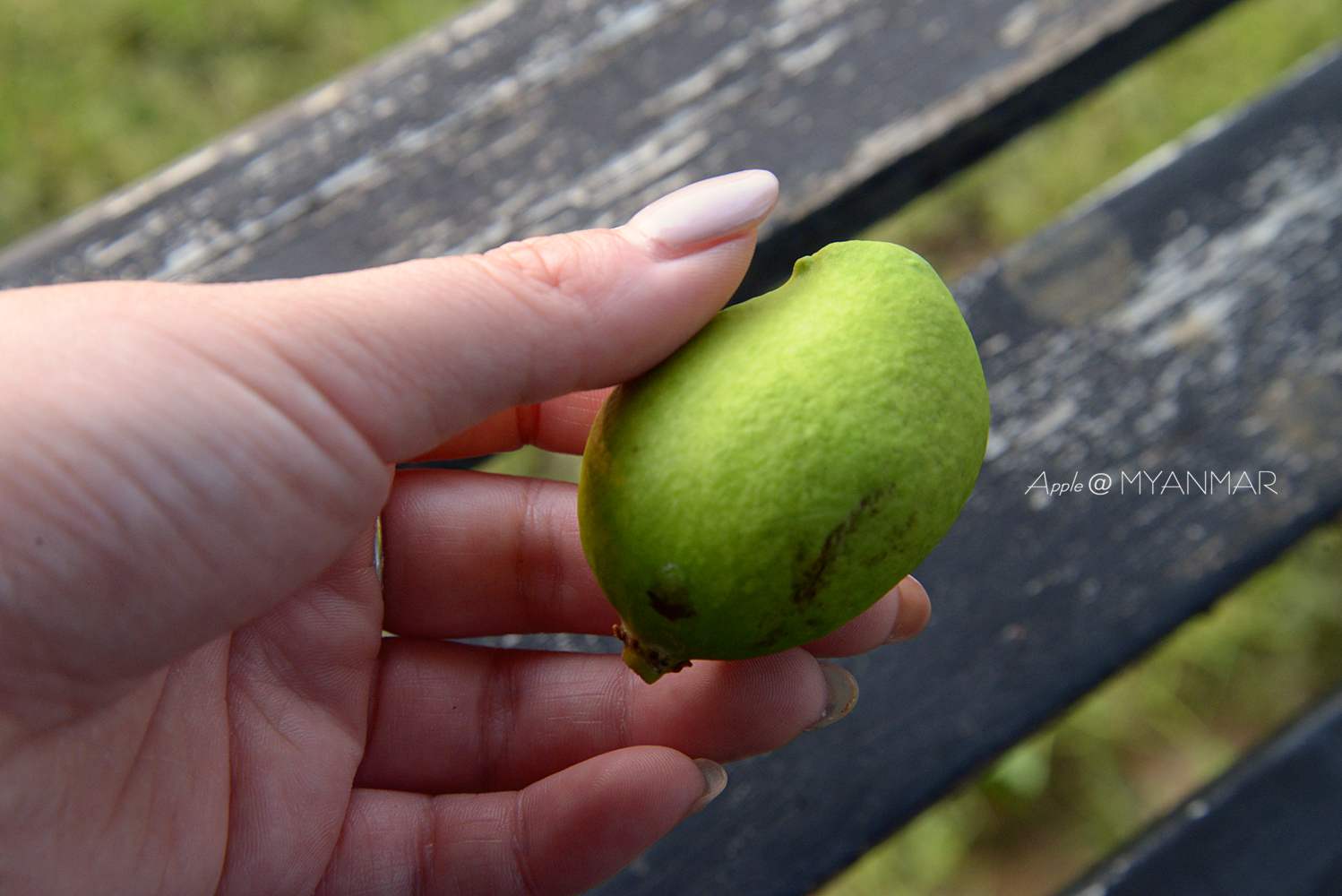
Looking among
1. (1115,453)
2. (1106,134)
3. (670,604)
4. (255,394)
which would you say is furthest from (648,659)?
(1106,134)

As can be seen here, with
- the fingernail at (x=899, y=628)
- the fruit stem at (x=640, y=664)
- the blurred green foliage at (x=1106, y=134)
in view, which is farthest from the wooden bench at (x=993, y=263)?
the blurred green foliage at (x=1106, y=134)

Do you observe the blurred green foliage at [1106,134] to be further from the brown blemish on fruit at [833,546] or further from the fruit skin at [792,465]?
the brown blemish on fruit at [833,546]

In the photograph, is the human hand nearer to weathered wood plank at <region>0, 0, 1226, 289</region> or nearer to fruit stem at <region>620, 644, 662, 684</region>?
fruit stem at <region>620, 644, 662, 684</region>

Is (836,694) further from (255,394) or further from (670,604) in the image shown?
(255,394)

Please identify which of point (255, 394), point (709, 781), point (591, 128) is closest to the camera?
point (255, 394)

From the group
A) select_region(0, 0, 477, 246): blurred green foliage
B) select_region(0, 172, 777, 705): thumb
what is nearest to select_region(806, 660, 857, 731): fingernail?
select_region(0, 172, 777, 705): thumb

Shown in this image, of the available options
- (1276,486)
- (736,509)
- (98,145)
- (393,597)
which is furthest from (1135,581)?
(98,145)

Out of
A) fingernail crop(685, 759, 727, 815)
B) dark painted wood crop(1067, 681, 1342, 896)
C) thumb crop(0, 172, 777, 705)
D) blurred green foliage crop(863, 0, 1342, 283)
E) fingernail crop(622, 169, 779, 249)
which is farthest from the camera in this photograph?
blurred green foliage crop(863, 0, 1342, 283)
